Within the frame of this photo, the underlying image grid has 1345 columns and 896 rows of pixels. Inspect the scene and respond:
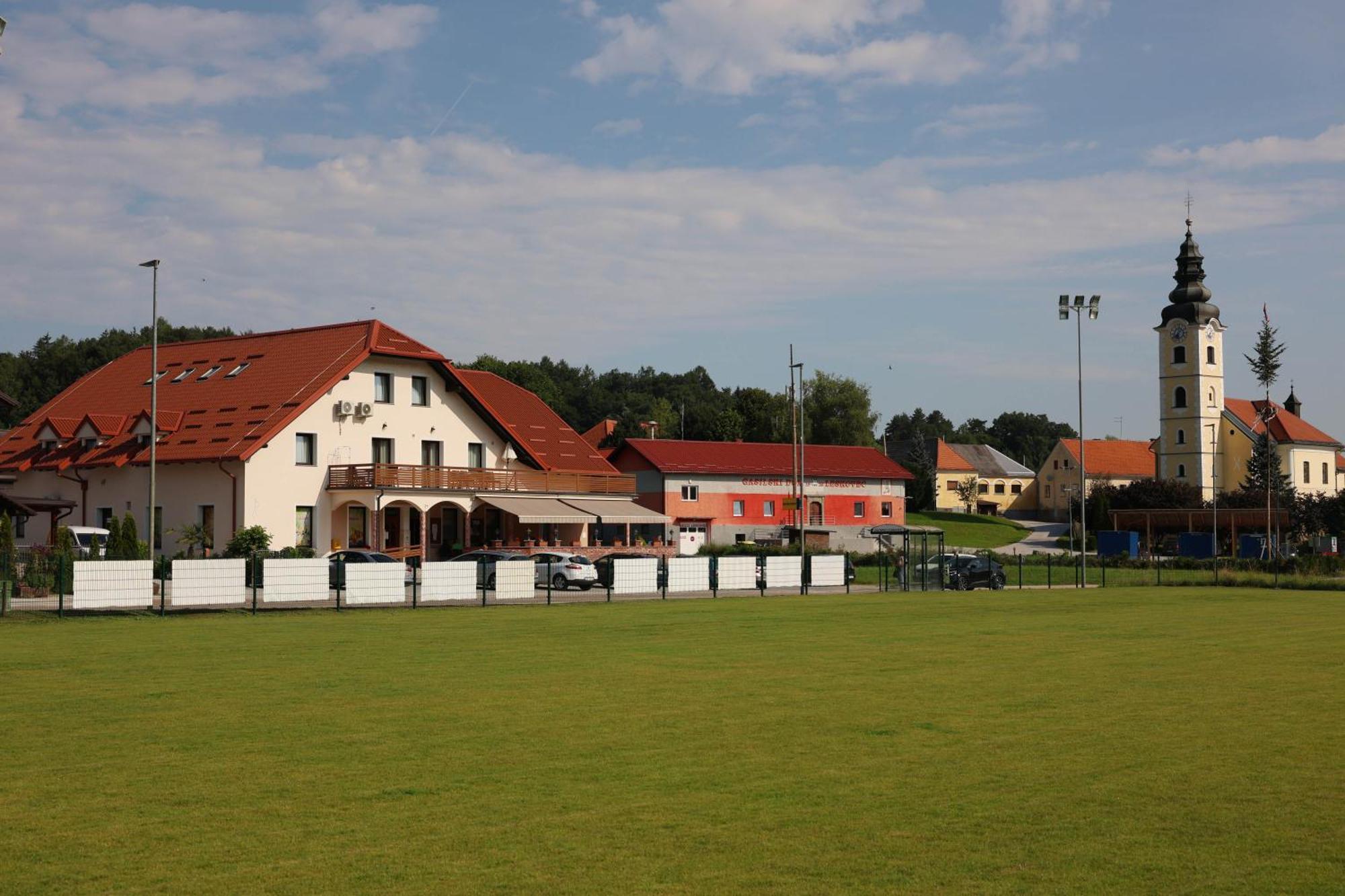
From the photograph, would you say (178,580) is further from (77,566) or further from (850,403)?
(850,403)

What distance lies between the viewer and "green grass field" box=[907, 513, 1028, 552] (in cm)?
10325

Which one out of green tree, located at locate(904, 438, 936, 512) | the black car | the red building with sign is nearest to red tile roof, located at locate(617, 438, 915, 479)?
the red building with sign

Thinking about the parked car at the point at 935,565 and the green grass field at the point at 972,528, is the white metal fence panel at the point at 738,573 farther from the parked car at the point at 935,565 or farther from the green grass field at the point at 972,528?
the green grass field at the point at 972,528

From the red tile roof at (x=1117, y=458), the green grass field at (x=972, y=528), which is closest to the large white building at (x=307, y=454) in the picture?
the green grass field at (x=972, y=528)

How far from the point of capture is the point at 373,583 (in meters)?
35.0

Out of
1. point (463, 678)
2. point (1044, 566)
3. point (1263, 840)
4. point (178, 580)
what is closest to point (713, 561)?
point (178, 580)

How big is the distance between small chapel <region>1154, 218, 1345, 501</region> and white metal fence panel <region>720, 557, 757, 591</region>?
278 feet

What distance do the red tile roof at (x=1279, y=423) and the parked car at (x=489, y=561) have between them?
94.4 m

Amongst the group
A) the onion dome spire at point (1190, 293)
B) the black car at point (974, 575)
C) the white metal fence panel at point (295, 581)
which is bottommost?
the black car at point (974, 575)

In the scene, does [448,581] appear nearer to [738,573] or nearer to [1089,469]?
[738,573]

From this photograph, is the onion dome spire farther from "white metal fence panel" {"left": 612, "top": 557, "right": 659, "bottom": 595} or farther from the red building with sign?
"white metal fence panel" {"left": 612, "top": 557, "right": 659, "bottom": 595}

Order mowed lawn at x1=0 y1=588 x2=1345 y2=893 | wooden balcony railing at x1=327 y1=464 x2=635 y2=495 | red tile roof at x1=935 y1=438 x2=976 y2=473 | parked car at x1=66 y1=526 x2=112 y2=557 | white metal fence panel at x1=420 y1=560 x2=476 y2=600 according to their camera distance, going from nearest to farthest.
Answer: mowed lawn at x1=0 y1=588 x2=1345 y2=893 < white metal fence panel at x1=420 y1=560 x2=476 y2=600 < parked car at x1=66 y1=526 x2=112 y2=557 < wooden balcony railing at x1=327 y1=464 x2=635 y2=495 < red tile roof at x1=935 y1=438 x2=976 y2=473

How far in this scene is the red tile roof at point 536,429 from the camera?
65.1 meters

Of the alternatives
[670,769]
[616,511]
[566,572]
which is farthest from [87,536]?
[670,769]
